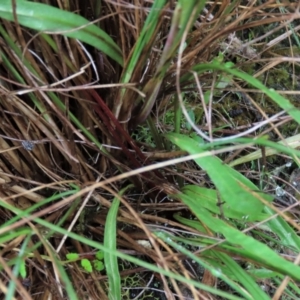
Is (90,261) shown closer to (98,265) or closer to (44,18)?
(98,265)

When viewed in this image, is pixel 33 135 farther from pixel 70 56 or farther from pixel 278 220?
pixel 278 220

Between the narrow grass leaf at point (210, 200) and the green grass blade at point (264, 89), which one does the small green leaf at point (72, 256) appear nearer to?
the narrow grass leaf at point (210, 200)

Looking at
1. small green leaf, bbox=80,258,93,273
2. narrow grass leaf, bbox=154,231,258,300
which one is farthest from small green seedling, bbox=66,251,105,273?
narrow grass leaf, bbox=154,231,258,300

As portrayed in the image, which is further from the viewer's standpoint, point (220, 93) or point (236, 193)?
point (220, 93)

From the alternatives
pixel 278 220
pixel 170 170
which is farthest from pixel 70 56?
pixel 278 220

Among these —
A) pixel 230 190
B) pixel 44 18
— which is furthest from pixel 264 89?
pixel 44 18

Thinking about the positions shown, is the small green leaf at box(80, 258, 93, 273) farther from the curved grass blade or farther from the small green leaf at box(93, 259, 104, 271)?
the curved grass blade
